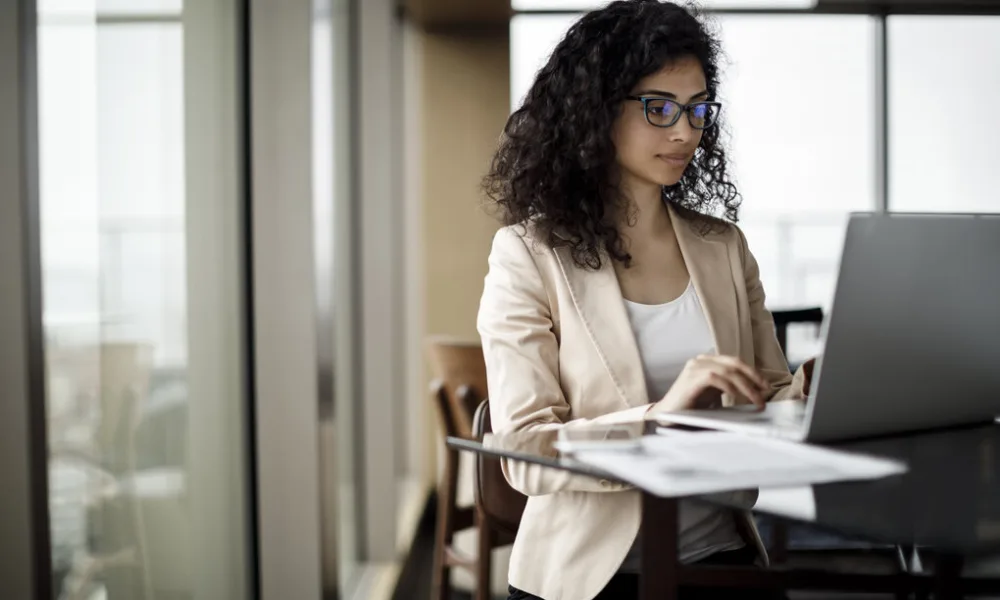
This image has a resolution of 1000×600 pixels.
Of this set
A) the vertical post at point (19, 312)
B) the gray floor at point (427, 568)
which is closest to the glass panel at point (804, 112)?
the gray floor at point (427, 568)

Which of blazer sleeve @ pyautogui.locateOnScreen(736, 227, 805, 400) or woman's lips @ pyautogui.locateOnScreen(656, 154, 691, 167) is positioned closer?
woman's lips @ pyautogui.locateOnScreen(656, 154, 691, 167)

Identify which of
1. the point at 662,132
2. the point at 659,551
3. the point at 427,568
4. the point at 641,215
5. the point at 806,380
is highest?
the point at 662,132

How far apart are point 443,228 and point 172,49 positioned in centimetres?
320

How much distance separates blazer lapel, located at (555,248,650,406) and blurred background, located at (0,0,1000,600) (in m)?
0.49

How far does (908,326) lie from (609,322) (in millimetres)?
504

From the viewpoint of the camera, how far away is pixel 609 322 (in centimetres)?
153

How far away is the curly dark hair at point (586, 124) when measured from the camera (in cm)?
163

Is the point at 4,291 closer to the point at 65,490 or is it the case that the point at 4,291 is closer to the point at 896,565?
the point at 65,490

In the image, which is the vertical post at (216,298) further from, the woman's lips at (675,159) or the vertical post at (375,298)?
the vertical post at (375,298)

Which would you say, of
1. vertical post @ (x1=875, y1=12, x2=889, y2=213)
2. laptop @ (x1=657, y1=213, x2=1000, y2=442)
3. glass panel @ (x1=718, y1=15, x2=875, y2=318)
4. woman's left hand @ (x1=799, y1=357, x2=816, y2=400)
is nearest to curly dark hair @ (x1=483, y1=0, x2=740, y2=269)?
woman's left hand @ (x1=799, y1=357, x2=816, y2=400)

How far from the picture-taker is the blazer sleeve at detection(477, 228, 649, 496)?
4.33ft

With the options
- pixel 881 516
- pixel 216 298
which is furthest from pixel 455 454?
pixel 881 516

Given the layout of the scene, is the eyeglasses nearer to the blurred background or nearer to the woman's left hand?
the blurred background

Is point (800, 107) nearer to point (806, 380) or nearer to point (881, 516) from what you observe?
point (806, 380)
